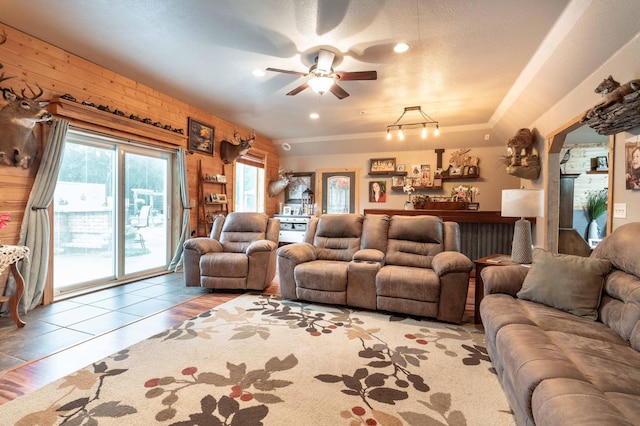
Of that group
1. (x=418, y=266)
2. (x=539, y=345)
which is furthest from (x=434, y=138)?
(x=539, y=345)

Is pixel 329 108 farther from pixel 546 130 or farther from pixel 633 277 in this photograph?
pixel 633 277

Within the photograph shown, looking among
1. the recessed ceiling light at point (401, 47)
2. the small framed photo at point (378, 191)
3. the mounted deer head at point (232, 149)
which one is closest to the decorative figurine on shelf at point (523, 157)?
the recessed ceiling light at point (401, 47)

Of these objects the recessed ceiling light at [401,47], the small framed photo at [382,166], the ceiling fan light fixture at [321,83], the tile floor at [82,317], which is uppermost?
the recessed ceiling light at [401,47]

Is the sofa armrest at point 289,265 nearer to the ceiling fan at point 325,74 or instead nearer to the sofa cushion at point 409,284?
the sofa cushion at point 409,284

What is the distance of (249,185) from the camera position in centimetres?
728

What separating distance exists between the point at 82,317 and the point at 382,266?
3110mm

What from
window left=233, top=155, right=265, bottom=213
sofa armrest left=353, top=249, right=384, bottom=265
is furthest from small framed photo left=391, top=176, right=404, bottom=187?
sofa armrest left=353, top=249, right=384, bottom=265

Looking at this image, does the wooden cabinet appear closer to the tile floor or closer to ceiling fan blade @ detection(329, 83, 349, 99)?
the tile floor

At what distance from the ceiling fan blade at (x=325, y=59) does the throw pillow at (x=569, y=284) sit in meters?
2.72

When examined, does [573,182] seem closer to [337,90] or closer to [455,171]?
[455,171]

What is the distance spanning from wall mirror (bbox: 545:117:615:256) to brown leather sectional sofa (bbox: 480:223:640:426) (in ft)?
3.67

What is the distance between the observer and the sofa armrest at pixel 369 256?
336 centimetres

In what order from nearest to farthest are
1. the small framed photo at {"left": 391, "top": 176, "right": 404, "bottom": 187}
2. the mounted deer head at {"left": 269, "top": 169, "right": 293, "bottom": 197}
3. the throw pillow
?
the throw pillow → the small framed photo at {"left": 391, "top": 176, "right": 404, "bottom": 187} → the mounted deer head at {"left": 269, "top": 169, "right": 293, "bottom": 197}

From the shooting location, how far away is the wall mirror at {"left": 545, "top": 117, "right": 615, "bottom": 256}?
3873mm
